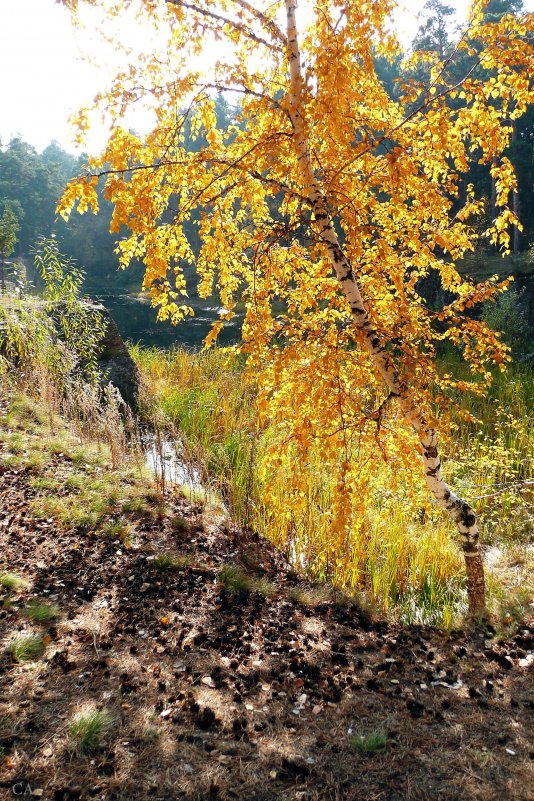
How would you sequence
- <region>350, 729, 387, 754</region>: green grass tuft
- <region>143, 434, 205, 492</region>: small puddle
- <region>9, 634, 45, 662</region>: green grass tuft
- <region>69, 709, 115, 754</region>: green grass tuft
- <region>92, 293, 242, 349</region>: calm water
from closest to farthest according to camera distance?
<region>69, 709, 115, 754</region>: green grass tuft
<region>350, 729, 387, 754</region>: green grass tuft
<region>9, 634, 45, 662</region>: green grass tuft
<region>143, 434, 205, 492</region>: small puddle
<region>92, 293, 242, 349</region>: calm water

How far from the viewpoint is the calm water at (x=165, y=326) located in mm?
19781

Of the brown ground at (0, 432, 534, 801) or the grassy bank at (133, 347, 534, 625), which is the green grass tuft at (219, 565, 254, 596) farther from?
the grassy bank at (133, 347, 534, 625)

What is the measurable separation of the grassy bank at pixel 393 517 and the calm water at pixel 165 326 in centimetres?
1001

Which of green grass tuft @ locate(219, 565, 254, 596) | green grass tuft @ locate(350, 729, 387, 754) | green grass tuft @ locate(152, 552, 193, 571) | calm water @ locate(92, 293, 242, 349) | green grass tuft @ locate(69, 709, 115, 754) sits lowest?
green grass tuft @ locate(350, 729, 387, 754)

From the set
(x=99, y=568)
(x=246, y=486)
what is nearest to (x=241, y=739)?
(x=99, y=568)

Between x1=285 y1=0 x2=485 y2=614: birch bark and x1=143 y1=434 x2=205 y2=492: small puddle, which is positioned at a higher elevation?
x1=285 y1=0 x2=485 y2=614: birch bark

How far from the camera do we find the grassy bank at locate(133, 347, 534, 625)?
4.48 meters

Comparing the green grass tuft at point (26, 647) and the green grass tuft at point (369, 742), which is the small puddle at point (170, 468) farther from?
the green grass tuft at point (369, 742)

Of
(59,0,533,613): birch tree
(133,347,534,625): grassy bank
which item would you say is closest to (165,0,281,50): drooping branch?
(59,0,533,613): birch tree

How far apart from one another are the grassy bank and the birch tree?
56 centimetres

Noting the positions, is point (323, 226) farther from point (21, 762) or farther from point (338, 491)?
point (21, 762)

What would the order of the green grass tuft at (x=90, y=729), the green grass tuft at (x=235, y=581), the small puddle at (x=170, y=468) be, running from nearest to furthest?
the green grass tuft at (x=90, y=729)
the green grass tuft at (x=235, y=581)
the small puddle at (x=170, y=468)

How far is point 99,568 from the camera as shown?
434cm

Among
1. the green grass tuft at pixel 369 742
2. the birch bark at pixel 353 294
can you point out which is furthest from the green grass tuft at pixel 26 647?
the birch bark at pixel 353 294
